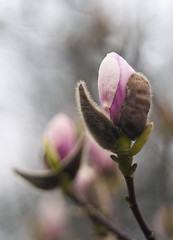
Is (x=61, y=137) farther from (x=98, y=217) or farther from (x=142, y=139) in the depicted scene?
(x=142, y=139)

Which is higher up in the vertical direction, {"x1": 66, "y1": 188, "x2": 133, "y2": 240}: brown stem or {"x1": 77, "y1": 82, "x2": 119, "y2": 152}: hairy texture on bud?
{"x1": 77, "y1": 82, "x2": 119, "y2": 152}: hairy texture on bud

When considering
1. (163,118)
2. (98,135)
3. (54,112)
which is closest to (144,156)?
(54,112)

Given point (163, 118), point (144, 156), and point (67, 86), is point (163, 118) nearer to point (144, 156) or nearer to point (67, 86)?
point (144, 156)

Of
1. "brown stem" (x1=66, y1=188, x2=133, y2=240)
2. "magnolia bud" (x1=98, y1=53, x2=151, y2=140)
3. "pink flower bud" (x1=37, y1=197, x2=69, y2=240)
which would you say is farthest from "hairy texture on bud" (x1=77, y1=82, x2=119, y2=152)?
"pink flower bud" (x1=37, y1=197, x2=69, y2=240)

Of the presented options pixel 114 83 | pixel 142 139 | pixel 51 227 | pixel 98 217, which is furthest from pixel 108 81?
pixel 51 227

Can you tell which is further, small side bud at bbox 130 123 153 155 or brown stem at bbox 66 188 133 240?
brown stem at bbox 66 188 133 240

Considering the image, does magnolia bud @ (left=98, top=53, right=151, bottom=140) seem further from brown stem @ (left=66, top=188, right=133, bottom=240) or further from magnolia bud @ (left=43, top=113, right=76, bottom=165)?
magnolia bud @ (left=43, top=113, right=76, bottom=165)

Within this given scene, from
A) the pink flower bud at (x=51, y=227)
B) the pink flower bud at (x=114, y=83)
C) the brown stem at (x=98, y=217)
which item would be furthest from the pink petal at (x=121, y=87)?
the pink flower bud at (x=51, y=227)
